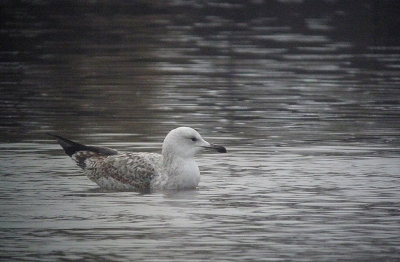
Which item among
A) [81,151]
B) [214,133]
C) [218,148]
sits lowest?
[214,133]

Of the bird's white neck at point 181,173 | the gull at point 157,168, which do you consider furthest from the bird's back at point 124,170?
the bird's white neck at point 181,173

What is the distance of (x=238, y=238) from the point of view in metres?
11.8

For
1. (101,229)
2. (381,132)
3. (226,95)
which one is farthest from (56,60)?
(101,229)

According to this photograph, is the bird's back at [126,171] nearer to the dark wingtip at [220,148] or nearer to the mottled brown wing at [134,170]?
the mottled brown wing at [134,170]

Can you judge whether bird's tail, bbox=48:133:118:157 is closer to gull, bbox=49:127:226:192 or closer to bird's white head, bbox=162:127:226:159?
gull, bbox=49:127:226:192

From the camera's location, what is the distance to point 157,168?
14.8 metres

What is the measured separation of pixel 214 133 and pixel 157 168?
13.7ft

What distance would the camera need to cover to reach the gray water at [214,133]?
1187 centimetres

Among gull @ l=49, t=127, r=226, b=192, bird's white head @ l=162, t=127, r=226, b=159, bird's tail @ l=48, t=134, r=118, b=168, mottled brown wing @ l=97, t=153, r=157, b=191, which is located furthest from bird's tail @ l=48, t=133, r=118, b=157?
bird's white head @ l=162, t=127, r=226, b=159

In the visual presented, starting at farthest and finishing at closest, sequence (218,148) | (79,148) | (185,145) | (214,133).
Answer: (214,133) → (79,148) → (185,145) → (218,148)

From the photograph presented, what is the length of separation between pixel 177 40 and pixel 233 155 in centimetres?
1856

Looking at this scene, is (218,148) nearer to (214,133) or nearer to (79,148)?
(79,148)

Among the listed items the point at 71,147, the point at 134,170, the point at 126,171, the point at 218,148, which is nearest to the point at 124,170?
the point at 126,171

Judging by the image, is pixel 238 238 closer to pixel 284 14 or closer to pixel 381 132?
pixel 381 132
